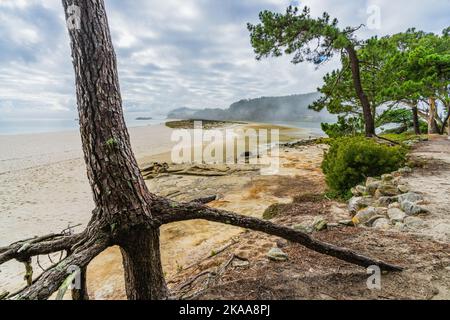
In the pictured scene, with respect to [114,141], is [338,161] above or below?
below

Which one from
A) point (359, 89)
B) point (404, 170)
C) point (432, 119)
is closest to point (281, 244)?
point (404, 170)

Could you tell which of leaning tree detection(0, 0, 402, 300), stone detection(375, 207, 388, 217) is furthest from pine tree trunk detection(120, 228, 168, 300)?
stone detection(375, 207, 388, 217)

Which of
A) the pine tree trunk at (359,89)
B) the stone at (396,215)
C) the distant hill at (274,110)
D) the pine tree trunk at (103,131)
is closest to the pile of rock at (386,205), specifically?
the stone at (396,215)

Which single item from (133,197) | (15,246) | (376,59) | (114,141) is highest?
(376,59)

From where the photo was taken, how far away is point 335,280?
250 centimetres

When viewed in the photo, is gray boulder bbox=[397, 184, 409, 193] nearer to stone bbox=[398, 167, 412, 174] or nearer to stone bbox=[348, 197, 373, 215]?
stone bbox=[348, 197, 373, 215]

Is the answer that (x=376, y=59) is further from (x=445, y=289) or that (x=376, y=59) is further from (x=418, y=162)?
(x=445, y=289)

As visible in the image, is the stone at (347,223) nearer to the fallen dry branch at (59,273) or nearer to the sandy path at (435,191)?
the sandy path at (435,191)

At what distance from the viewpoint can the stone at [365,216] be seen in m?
4.23

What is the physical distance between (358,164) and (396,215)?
2.65 metres

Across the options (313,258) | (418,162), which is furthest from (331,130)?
(313,258)

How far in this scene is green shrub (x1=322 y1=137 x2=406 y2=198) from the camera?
6.24m

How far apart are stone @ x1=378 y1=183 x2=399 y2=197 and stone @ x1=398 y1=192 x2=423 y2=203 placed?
0.37m
